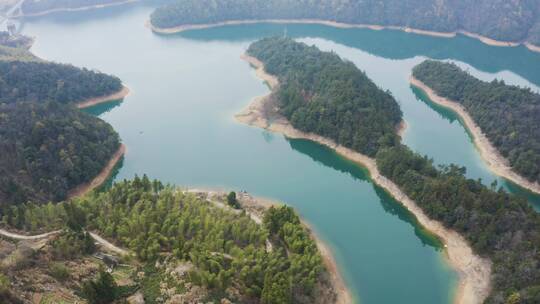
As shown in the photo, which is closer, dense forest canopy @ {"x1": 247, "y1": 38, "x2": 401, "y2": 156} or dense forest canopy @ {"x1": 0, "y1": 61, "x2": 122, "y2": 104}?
dense forest canopy @ {"x1": 247, "y1": 38, "x2": 401, "y2": 156}

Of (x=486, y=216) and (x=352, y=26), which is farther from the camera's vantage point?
(x=352, y=26)

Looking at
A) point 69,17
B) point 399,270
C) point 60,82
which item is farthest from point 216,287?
point 69,17

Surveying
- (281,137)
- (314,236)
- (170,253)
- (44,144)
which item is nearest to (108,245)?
(170,253)

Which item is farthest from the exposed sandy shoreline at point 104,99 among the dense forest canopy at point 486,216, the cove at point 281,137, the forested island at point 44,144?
the dense forest canopy at point 486,216

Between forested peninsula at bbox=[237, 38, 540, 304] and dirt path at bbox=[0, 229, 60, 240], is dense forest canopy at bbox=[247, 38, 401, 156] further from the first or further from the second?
dirt path at bbox=[0, 229, 60, 240]

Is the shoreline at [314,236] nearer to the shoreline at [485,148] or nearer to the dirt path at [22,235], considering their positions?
the dirt path at [22,235]

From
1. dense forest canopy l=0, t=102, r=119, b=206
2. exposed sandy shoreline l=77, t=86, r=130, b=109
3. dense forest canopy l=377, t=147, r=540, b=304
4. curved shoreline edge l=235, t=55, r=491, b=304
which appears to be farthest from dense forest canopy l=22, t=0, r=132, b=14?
dense forest canopy l=377, t=147, r=540, b=304

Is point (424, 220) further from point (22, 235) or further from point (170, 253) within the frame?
point (22, 235)
